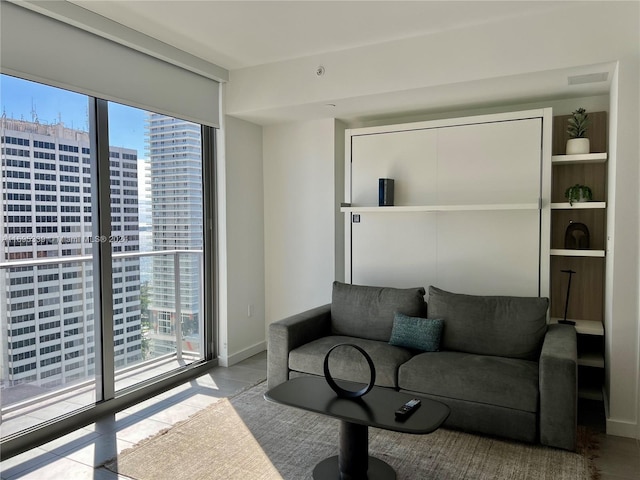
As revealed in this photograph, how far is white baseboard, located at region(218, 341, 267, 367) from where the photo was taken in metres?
4.30

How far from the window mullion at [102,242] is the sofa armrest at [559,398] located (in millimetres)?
2862

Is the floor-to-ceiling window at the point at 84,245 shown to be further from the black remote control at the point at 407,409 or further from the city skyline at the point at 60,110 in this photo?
the black remote control at the point at 407,409

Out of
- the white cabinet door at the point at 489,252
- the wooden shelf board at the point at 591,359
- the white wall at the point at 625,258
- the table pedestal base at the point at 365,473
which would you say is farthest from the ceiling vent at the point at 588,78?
the table pedestal base at the point at 365,473

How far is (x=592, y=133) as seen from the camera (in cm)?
355

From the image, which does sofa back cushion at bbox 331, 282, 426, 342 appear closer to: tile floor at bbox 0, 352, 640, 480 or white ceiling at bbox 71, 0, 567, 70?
tile floor at bbox 0, 352, 640, 480

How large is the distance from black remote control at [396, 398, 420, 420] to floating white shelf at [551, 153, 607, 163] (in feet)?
7.21

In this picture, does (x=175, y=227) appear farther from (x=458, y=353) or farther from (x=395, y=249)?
(x=458, y=353)

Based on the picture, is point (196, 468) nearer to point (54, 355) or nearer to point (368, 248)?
point (54, 355)

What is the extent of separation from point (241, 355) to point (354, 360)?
1644 millimetres

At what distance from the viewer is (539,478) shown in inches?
93.9

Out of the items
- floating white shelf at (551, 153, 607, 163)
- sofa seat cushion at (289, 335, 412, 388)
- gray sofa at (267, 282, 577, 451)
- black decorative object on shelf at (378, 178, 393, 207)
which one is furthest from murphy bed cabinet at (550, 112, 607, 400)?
sofa seat cushion at (289, 335, 412, 388)

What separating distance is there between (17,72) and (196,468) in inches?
95.8

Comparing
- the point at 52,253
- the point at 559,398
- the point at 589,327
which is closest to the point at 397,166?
the point at 589,327

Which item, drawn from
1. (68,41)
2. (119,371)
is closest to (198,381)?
(119,371)
